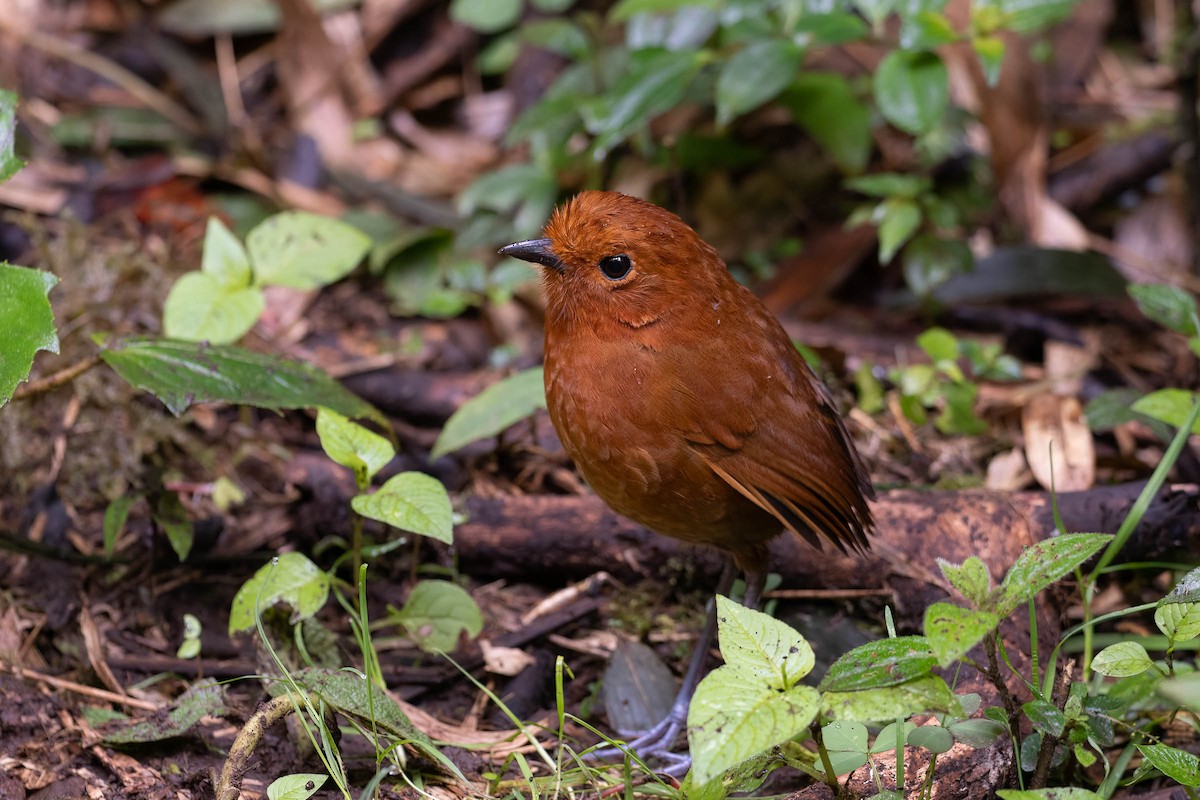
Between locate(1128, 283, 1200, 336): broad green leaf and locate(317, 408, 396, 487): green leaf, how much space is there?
7.94 ft

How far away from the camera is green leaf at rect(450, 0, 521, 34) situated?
5.96 m

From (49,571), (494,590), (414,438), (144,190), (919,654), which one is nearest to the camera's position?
(919,654)

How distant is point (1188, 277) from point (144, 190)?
4929mm

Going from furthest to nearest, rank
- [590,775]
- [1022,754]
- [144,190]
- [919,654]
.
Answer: [144,190] → [590,775] → [1022,754] → [919,654]

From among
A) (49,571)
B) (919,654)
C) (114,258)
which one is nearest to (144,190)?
(114,258)

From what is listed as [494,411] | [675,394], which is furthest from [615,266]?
[494,411]

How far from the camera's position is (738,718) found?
210 cm

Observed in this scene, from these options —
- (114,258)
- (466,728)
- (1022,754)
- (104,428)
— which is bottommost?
(466,728)

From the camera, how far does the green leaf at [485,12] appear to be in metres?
5.96

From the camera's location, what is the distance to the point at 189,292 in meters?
3.62

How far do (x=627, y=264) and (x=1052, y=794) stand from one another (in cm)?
168

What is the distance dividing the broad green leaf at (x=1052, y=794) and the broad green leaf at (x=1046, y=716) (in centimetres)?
16

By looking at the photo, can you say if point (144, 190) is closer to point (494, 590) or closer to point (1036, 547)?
point (494, 590)

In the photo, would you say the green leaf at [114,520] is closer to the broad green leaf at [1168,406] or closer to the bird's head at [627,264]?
the bird's head at [627,264]
